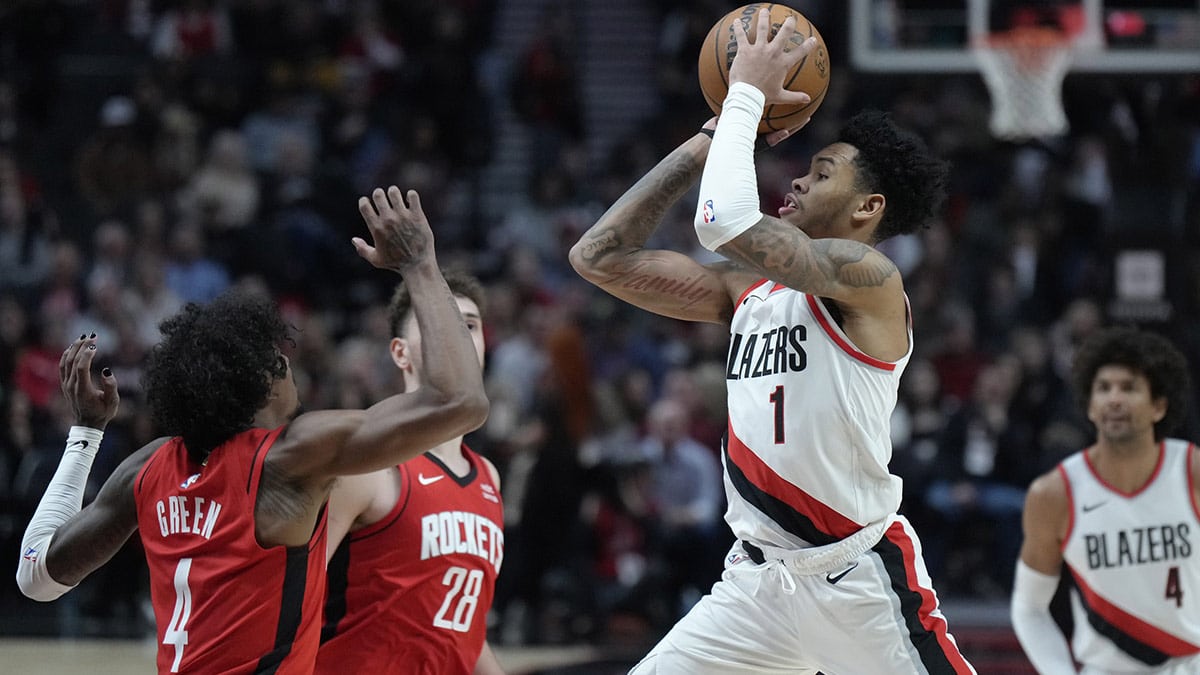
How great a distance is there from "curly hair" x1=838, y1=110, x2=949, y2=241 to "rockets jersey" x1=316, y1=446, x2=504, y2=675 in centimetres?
151

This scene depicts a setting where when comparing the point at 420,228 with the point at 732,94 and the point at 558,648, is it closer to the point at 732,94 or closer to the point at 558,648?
the point at 732,94

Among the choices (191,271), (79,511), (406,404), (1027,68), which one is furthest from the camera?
(191,271)

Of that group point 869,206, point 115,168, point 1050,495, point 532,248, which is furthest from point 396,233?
point 115,168

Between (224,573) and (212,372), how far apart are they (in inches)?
18.0

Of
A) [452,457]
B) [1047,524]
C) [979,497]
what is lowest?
[979,497]

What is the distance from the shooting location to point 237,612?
11.0 feet

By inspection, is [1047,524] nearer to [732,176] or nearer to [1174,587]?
[1174,587]

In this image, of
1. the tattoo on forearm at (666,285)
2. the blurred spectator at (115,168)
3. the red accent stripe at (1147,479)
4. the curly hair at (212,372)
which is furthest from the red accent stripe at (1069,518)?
the blurred spectator at (115,168)

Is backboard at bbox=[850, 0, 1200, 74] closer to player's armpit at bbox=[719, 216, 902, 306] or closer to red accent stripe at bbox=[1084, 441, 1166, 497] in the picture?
red accent stripe at bbox=[1084, 441, 1166, 497]

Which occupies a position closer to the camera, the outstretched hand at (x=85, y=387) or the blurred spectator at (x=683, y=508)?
the outstretched hand at (x=85, y=387)

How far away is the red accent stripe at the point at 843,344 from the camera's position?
3.98 m

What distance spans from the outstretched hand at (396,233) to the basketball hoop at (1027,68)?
257 inches

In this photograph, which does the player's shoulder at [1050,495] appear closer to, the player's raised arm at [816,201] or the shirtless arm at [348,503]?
the player's raised arm at [816,201]

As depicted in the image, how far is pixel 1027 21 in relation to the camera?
30.1 ft
